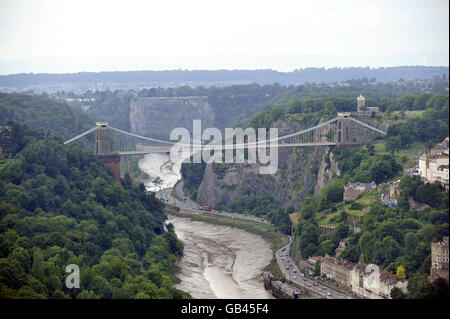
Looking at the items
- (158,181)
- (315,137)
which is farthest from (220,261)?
(158,181)

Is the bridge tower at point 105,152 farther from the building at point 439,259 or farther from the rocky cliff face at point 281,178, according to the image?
the building at point 439,259

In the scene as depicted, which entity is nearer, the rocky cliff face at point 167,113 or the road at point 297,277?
the road at point 297,277

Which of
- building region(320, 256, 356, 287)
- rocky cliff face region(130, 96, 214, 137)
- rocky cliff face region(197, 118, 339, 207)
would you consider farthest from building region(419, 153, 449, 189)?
rocky cliff face region(130, 96, 214, 137)

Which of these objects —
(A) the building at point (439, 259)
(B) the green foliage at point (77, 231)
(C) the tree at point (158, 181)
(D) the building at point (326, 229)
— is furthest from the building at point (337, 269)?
(C) the tree at point (158, 181)
